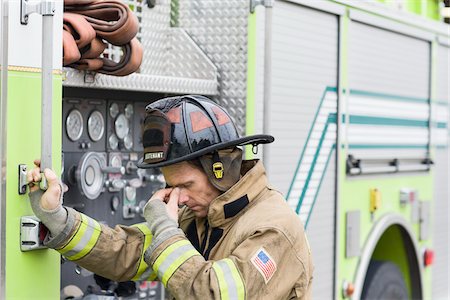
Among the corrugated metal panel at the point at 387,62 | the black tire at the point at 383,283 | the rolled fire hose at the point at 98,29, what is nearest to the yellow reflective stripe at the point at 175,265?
the rolled fire hose at the point at 98,29

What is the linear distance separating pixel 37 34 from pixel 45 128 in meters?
0.31

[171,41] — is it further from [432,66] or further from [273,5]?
[432,66]

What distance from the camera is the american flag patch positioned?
2.79m

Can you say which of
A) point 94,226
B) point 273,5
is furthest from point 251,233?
point 273,5

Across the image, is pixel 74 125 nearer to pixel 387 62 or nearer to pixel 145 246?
pixel 145 246

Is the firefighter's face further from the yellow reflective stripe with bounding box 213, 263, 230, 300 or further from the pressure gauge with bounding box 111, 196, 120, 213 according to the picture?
the pressure gauge with bounding box 111, 196, 120, 213

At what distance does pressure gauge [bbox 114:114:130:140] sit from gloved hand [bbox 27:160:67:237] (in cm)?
100

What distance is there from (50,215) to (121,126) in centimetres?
106

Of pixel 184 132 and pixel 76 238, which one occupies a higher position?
pixel 184 132

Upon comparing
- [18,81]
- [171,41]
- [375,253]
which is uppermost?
[171,41]

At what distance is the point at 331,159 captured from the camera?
4.91m

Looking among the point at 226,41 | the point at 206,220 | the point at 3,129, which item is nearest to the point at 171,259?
the point at 206,220

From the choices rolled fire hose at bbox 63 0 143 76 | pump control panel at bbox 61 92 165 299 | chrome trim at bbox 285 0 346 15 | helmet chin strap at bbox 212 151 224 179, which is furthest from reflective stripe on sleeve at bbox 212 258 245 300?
chrome trim at bbox 285 0 346 15

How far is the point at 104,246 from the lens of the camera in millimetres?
3197
